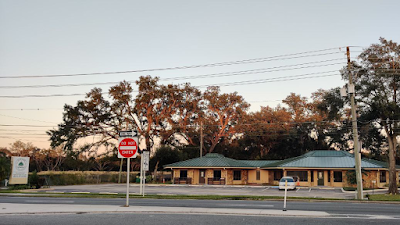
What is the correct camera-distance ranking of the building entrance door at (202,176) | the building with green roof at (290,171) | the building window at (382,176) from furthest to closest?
1. the building entrance door at (202,176)
2. the building window at (382,176)
3. the building with green roof at (290,171)

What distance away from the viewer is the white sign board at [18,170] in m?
38.0

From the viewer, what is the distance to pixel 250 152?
7556 cm

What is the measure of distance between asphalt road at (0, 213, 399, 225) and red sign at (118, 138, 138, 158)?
3.53 meters

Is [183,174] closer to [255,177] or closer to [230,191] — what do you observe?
[255,177]

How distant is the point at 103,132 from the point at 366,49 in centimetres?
4430

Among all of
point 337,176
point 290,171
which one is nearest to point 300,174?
point 290,171

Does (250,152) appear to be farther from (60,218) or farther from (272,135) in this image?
Answer: (60,218)

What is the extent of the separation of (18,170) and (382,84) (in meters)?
35.6

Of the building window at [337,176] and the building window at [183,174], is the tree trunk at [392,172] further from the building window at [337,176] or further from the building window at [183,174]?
the building window at [183,174]

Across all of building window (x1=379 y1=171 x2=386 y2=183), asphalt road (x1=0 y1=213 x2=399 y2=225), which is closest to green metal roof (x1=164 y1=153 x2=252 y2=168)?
building window (x1=379 y1=171 x2=386 y2=183)

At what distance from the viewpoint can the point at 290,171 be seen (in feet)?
173

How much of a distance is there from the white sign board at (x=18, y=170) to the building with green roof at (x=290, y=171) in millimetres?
21832

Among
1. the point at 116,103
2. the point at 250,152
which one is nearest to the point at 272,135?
the point at 250,152

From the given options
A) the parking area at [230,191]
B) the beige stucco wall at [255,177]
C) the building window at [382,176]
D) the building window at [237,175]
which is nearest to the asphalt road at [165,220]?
the parking area at [230,191]
